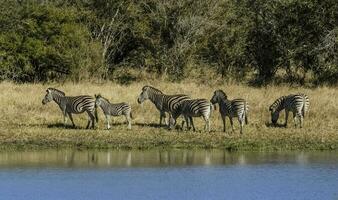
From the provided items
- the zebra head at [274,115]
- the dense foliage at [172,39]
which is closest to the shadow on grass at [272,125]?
the zebra head at [274,115]

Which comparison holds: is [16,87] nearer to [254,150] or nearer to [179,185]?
[254,150]

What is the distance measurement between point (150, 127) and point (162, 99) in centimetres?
144

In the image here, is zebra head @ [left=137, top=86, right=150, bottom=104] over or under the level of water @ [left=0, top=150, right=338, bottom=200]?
over

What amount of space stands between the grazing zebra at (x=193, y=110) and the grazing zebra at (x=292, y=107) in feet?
8.09

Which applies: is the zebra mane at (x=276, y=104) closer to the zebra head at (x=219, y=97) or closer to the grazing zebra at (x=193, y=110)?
the zebra head at (x=219, y=97)

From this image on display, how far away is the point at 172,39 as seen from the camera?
3881 centimetres

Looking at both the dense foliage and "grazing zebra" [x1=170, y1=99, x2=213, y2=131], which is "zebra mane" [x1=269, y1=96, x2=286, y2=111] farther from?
the dense foliage

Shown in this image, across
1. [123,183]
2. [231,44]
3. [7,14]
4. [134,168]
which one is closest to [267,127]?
[134,168]

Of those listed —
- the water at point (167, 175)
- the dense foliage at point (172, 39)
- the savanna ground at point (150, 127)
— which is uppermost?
the dense foliage at point (172, 39)

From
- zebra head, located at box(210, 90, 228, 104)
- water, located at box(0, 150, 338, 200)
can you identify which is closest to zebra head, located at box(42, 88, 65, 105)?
water, located at box(0, 150, 338, 200)

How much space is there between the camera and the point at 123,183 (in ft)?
54.2

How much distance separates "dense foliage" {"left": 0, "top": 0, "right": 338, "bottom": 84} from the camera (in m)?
35.5

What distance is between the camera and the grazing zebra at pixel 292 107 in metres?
24.6

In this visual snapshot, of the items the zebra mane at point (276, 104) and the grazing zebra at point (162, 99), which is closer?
the grazing zebra at point (162, 99)
